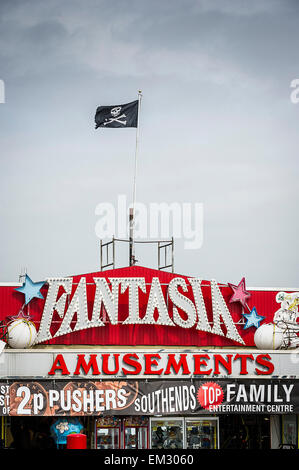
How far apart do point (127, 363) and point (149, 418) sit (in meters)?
2.55

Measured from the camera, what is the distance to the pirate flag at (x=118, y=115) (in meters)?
35.2

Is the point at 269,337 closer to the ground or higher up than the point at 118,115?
closer to the ground

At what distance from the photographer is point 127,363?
27875mm

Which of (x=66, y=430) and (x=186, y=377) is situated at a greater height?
(x=186, y=377)

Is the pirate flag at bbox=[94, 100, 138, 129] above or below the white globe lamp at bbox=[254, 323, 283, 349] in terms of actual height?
above

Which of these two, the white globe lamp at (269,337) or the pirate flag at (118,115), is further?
the pirate flag at (118,115)

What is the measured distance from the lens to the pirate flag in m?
35.2

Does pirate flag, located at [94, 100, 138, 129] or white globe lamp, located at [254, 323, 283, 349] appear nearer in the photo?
white globe lamp, located at [254, 323, 283, 349]

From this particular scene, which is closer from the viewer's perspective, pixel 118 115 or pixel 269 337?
pixel 269 337

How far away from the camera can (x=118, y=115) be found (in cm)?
3550

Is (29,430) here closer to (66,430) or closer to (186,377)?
(66,430)
